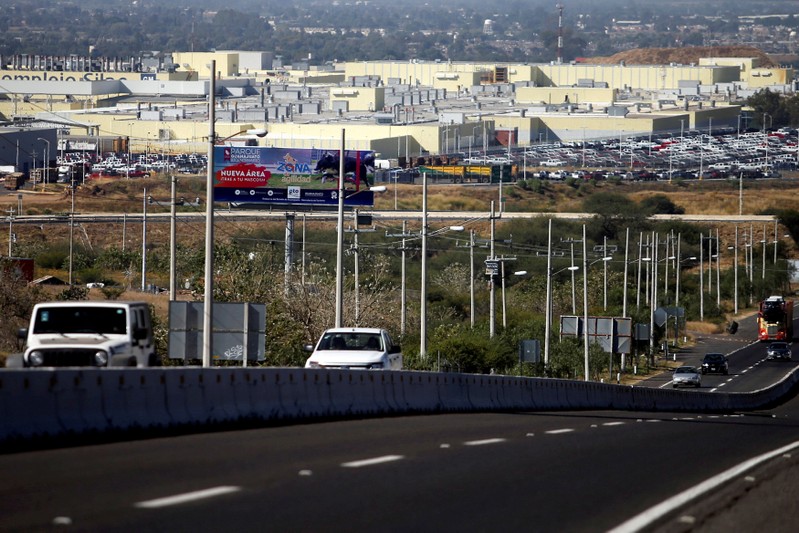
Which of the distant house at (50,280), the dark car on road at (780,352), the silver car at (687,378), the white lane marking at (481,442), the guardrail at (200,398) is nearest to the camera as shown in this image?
the guardrail at (200,398)

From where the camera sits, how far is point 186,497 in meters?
11.8

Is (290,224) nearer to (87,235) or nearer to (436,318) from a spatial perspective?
(436,318)

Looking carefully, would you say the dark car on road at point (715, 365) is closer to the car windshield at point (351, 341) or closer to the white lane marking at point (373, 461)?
the car windshield at point (351, 341)

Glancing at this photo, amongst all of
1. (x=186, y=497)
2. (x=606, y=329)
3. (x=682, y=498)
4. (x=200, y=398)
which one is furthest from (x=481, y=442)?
(x=606, y=329)

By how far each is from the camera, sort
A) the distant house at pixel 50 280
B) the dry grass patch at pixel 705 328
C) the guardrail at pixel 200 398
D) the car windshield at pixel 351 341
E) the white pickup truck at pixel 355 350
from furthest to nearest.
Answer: the dry grass patch at pixel 705 328
the distant house at pixel 50 280
the car windshield at pixel 351 341
the white pickup truck at pixel 355 350
the guardrail at pixel 200 398

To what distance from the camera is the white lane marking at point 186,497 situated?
11414 millimetres

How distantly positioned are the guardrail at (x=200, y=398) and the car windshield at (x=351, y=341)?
5.56 ft

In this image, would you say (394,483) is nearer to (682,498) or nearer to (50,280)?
(682,498)

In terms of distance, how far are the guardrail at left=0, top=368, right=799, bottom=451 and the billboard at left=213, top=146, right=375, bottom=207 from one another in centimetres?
4809

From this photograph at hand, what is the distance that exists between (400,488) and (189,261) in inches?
2530

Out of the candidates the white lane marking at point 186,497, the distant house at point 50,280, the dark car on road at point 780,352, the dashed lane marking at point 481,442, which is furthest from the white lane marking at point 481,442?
the dark car on road at point 780,352

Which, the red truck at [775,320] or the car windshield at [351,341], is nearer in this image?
the car windshield at [351,341]

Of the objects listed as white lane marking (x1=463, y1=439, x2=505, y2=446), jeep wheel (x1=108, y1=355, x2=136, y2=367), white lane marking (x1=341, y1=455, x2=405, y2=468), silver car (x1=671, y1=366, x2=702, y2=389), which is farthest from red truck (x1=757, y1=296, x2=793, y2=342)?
white lane marking (x1=341, y1=455, x2=405, y2=468)

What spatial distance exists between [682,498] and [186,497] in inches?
187
